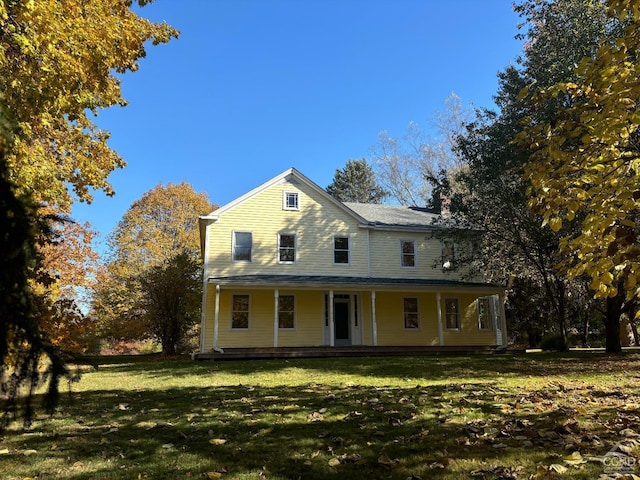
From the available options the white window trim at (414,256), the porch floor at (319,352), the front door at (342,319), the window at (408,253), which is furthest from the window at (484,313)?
the front door at (342,319)

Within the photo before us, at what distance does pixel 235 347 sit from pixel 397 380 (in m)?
10.2

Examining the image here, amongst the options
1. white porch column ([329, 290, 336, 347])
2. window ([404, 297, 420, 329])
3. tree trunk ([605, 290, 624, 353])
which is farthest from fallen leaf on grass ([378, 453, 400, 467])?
window ([404, 297, 420, 329])

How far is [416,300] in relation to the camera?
20750mm

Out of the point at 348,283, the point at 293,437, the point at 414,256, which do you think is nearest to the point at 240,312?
the point at 348,283

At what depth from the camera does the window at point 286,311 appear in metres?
19.2

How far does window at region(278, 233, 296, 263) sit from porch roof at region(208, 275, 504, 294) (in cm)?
90

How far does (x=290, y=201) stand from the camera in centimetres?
2045

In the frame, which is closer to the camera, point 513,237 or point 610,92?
point 610,92

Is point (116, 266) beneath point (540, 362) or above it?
above

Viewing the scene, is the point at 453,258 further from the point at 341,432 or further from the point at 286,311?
the point at 341,432

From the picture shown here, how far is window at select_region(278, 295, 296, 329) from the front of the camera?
1922cm

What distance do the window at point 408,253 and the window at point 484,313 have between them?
3781 millimetres

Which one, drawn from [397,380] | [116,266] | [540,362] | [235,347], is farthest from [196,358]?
[116,266]

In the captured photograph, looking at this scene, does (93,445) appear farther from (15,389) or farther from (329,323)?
(329,323)
